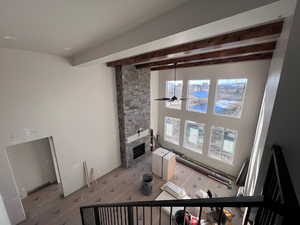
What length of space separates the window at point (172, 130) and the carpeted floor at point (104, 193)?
1686 mm

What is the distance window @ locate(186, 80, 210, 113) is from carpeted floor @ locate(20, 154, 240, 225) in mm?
2855

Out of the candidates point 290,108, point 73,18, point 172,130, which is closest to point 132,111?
point 172,130

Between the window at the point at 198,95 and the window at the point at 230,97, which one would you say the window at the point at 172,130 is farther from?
the window at the point at 230,97

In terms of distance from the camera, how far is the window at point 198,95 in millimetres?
5453

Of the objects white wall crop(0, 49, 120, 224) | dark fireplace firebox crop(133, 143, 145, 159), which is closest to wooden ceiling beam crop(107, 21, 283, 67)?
white wall crop(0, 49, 120, 224)

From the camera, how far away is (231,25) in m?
1.32

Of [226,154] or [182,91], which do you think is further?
[182,91]

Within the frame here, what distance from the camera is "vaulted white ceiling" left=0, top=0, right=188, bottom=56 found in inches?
52.8

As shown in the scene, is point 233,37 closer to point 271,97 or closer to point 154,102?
point 271,97

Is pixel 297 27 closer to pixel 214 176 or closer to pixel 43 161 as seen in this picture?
pixel 214 176

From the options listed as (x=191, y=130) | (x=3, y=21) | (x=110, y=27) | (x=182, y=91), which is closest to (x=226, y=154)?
(x=191, y=130)

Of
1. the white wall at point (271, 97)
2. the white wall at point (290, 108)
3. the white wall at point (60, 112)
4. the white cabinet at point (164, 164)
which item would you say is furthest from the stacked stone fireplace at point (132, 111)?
the white wall at point (290, 108)

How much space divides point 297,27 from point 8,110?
15.8 feet

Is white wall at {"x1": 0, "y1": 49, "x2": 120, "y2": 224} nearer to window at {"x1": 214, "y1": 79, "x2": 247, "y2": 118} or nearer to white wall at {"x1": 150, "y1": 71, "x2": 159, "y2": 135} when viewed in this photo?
white wall at {"x1": 150, "y1": 71, "x2": 159, "y2": 135}
